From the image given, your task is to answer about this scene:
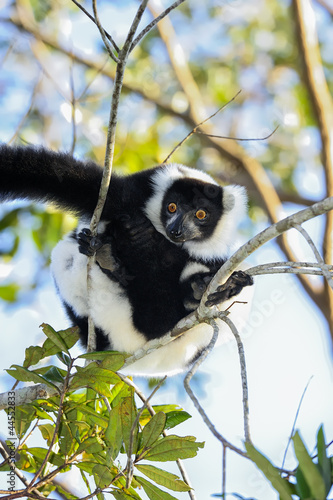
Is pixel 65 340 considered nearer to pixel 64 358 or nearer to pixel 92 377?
pixel 64 358

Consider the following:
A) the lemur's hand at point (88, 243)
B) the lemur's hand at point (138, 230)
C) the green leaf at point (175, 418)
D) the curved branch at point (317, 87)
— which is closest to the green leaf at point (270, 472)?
the green leaf at point (175, 418)

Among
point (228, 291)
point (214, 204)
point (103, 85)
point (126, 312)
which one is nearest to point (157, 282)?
point (126, 312)

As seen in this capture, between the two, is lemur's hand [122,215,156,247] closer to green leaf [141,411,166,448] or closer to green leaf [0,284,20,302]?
green leaf [141,411,166,448]

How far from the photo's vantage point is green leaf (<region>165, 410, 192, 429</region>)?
3158mm

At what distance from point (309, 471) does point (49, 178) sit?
2.31 metres

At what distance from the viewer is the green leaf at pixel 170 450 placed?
108 inches

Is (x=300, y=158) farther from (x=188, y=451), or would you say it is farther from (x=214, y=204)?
(x=188, y=451)

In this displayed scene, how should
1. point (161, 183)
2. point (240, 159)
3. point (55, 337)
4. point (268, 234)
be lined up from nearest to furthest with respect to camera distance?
point (268, 234)
point (55, 337)
point (161, 183)
point (240, 159)

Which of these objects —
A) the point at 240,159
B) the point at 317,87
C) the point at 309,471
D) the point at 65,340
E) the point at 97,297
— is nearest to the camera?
the point at 309,471

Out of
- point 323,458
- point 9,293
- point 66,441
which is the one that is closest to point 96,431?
point 66,441

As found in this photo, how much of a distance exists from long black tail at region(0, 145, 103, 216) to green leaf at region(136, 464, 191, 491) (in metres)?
1.67

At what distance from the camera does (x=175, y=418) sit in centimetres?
317

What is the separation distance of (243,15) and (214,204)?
7711 mm

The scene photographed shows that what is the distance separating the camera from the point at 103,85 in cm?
950
